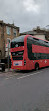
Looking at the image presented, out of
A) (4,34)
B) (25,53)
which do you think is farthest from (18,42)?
(4,34)

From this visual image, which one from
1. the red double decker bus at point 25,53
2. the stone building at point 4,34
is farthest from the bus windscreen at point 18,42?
the stone building at point 4,34

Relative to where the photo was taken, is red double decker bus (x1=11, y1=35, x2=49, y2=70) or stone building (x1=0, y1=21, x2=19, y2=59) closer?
red double decker bus (x1=11, y1=35, x2=49, y2=70)

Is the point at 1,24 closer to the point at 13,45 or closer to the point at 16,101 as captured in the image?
the point at 13,45

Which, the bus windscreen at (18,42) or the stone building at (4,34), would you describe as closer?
the bus windscreen at (18,42)

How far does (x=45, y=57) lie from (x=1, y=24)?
16.5 metres

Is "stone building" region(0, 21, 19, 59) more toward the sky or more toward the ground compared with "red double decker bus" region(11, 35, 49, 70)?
more toward the sky

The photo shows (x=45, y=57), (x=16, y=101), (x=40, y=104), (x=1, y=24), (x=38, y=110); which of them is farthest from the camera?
(x=1, y=24)

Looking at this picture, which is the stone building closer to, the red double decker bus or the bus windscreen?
the red double decker bus

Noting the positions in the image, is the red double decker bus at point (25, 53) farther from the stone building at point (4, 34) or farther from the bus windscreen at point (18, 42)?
the stone building at point (4, 34)

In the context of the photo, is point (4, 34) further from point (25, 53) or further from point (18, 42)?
point (25, 53)

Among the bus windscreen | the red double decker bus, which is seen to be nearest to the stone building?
the red double decker bus

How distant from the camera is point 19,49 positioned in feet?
45.6

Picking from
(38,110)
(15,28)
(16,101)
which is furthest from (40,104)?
(15,28)

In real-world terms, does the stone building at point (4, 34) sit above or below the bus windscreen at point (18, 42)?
above
